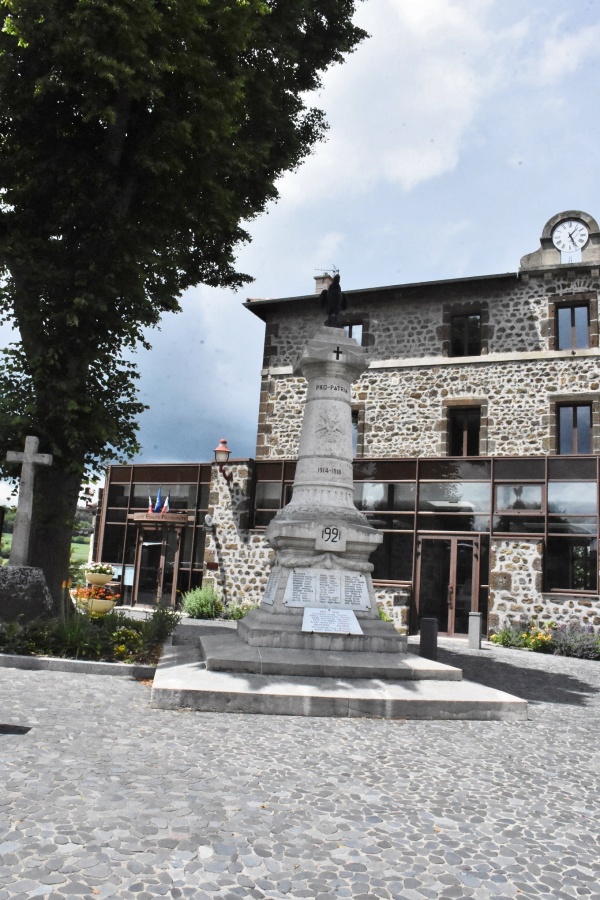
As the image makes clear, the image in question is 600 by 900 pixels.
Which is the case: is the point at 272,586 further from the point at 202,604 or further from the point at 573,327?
the point at 573,327

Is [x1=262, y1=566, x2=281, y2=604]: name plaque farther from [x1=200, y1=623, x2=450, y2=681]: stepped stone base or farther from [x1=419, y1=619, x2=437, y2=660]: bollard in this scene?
[x1=419, y1=619, x2=437, y2=660]: bollard

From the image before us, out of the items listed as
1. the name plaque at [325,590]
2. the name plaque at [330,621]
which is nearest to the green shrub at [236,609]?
the name plaque at [325,590]

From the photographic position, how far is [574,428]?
16984mm

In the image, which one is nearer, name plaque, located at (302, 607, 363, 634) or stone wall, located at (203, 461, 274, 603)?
name plaque, located at (302, 607, 363, 634)

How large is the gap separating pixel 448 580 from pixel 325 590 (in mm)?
8687

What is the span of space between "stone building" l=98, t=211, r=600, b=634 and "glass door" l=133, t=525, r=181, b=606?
43 mm

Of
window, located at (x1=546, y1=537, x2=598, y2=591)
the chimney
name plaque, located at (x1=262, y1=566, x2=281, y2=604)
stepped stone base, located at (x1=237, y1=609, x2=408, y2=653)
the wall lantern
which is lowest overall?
stepped stone base, located at (x1=237, y1=609, x2=408, y2=653)

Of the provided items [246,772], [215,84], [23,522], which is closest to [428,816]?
[246,772]

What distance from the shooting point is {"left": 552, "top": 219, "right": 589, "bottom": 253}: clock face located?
57.5 feet

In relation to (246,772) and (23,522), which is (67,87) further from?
(246,772)

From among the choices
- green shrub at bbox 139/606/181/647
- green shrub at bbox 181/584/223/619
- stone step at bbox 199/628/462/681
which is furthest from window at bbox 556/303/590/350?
green shrub at bbox 139/606/181/647

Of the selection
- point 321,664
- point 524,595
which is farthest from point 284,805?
point 524,595

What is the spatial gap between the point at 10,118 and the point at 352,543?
8300 millimetres

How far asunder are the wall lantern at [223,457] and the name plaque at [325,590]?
10082mm
